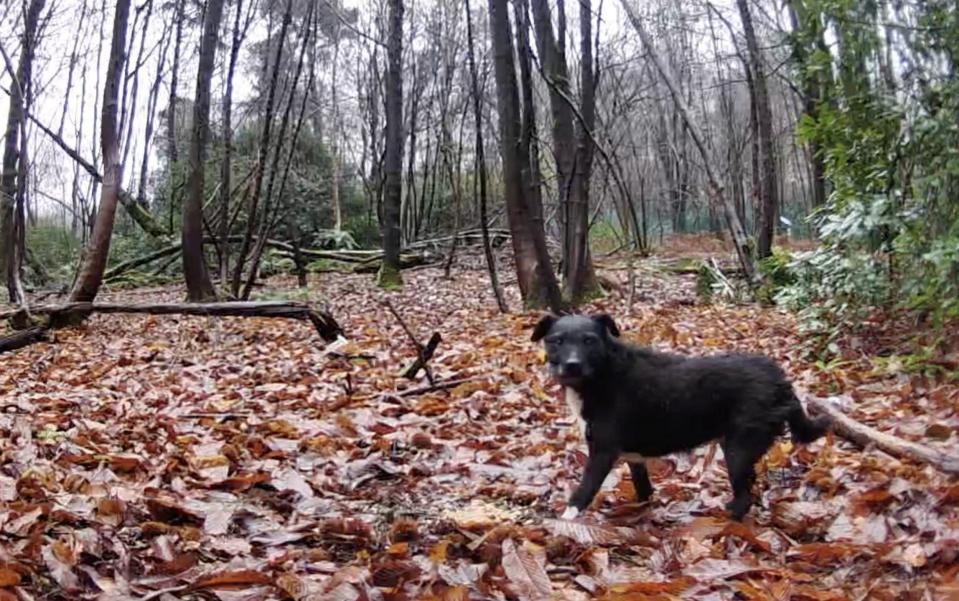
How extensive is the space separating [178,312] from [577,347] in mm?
8686

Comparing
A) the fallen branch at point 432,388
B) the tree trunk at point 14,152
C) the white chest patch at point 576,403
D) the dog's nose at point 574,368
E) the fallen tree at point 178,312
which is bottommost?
the fallen branch at point 432,388

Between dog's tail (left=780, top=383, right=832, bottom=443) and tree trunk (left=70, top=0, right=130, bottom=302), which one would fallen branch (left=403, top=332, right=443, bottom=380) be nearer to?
dog's tail (left=780, top=383, right=832, bottom=443)

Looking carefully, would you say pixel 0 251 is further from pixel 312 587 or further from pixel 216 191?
pixel 312 587

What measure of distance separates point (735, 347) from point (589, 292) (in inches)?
226

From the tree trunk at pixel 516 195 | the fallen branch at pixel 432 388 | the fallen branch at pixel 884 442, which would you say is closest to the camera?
the fallen branch at pixel 884 442

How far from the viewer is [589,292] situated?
15008 millimetres

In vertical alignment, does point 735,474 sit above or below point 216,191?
below

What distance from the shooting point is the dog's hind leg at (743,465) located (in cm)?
439

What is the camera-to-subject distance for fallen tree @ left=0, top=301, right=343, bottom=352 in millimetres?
10703

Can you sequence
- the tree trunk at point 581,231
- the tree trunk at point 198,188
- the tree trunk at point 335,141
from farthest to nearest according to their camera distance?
the tree trunk at point 335,141
the tree trunk at point 198,188
the tree trunk at point 581,231

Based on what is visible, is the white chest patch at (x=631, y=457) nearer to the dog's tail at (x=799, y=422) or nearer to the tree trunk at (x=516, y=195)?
the dog's tail at (x=799, y=422)

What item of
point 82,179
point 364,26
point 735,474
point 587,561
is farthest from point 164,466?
point 82,179

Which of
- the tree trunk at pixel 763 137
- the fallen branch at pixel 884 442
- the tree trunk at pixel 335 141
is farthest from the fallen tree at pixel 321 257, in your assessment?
the fallen branch at pixel 884 442

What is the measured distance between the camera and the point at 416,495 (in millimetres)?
5000
